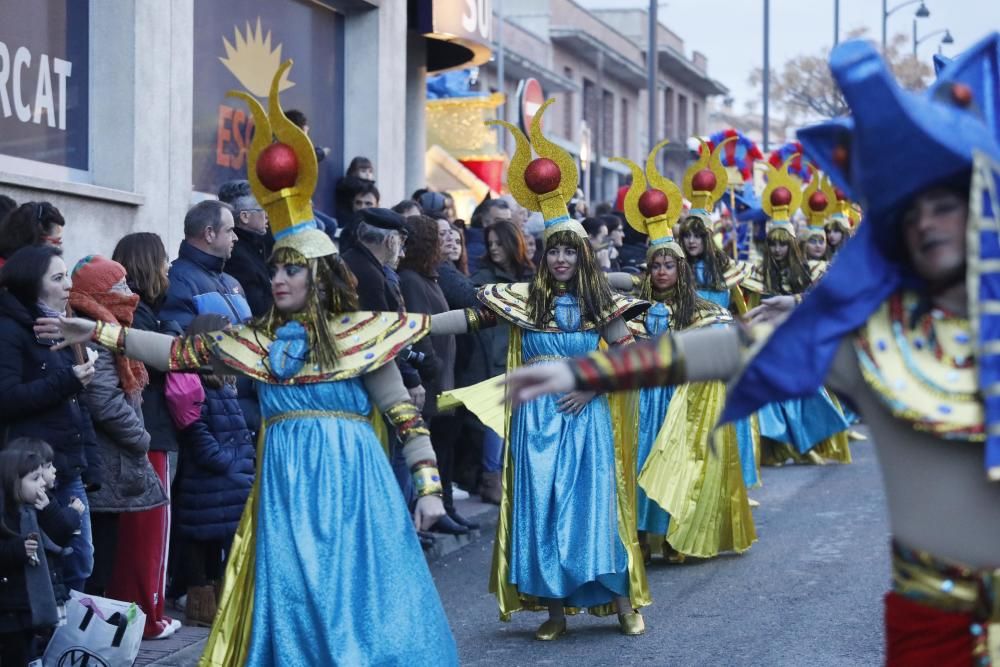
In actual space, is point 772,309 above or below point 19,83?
below

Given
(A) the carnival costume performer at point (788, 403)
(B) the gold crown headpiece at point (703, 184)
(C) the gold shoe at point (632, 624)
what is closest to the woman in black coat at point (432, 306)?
(B) the gold crown headpiece at point (703, 184)

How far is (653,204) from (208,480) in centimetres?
316

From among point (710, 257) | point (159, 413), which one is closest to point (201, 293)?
point (159, 413)

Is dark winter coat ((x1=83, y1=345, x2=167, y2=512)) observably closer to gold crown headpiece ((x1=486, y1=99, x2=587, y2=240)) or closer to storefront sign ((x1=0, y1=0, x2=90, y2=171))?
gold crown headpiece ((x1=486, y1=99, x2=587, y2=240))

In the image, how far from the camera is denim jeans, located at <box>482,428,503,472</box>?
36.9 ft

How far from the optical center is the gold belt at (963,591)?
3.38 m

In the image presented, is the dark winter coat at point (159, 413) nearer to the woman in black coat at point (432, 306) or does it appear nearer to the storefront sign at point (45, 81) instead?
the woman in black coat at point (432, 306)

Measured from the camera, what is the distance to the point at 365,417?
5.67 metres

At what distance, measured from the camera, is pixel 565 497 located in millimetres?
7449

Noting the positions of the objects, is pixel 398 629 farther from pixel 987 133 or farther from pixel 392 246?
pixel 392 246

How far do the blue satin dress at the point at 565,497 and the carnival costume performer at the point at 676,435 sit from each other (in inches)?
67.3

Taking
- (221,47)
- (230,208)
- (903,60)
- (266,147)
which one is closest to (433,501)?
(266,147)

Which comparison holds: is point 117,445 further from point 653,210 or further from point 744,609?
point 653,210

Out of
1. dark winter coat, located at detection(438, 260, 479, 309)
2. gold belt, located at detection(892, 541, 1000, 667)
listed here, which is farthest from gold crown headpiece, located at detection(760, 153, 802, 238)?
gold belt, located at detection(892, 541, 1000, 667)
